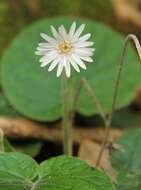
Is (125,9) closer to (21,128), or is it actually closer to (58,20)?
(58,20)

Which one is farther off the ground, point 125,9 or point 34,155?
point 125,9

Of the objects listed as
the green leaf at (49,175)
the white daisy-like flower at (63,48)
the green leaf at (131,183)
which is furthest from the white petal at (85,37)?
the green leaf at (131,183)

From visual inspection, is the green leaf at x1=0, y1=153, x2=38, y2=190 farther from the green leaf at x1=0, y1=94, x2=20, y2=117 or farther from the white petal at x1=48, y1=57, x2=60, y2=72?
the green leaf at x1=0, y1=94, x2=20, y2=117

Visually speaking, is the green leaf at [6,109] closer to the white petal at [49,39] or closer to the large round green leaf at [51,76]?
the large round green leaf at [51,76]

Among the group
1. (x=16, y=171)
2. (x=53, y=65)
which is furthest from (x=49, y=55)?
(x=16, y=171)

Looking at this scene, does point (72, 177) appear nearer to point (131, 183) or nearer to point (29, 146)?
point (131, 183)

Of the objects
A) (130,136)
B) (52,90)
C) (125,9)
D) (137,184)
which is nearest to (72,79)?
(52,90)

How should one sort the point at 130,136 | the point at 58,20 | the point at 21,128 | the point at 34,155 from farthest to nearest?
the point at 58,20
the point at 21,128
the point at 34,155
the point at 130,136

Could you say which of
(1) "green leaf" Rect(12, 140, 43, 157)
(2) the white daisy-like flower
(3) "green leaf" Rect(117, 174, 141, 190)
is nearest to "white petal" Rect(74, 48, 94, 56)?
(2) the white daisy-like flower
